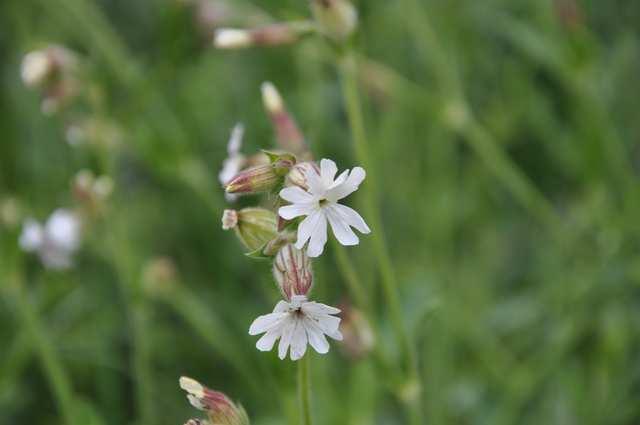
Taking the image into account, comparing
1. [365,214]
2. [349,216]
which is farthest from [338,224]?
[365,214]

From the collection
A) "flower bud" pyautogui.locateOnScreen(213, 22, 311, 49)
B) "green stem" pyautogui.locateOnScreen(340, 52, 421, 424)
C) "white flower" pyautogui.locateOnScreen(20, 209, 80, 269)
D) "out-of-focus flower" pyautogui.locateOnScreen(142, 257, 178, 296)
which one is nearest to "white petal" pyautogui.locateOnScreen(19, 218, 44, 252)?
"white flower" pyautogui.locateOnScreen(20, 209, 80, 269)

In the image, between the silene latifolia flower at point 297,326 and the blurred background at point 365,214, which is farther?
the blurred background at point 365,214

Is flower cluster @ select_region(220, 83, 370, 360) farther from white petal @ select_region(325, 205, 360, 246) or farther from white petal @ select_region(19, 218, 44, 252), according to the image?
white petal @ select_region(19, 218, 44, 252)

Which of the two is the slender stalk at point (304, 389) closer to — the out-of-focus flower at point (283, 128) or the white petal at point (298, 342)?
the white petal at point (298, 342)

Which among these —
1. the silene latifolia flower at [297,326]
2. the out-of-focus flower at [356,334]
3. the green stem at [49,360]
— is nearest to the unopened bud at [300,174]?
the silene latifolia flower at [297,326]

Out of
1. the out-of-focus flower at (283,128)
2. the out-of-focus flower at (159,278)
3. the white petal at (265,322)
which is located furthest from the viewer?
the out-of-focus flower at (159,278)

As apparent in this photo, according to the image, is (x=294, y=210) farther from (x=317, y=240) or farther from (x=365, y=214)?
(x=365, y=214)
